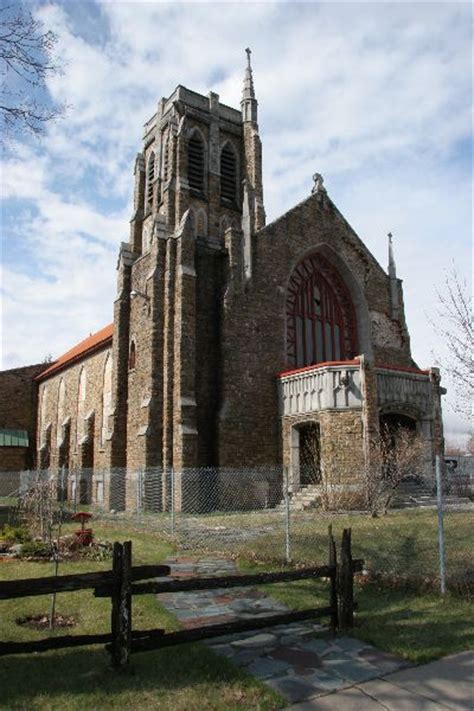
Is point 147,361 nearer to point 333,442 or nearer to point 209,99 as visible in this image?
point 333,442

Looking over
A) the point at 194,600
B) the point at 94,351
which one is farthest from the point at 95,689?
the point at 94,351

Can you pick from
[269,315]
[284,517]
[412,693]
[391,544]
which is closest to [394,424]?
[269,315]

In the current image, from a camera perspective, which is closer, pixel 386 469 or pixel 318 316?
pixel 386 469

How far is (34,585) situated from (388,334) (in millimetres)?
24674

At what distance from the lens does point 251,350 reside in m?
22.9

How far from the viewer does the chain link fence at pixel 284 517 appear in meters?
10.0

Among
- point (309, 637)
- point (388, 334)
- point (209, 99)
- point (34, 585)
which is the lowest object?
point (309, 637)

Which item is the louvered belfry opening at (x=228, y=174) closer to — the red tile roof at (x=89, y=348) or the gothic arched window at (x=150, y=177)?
the gothic arched window at (x=150, y=177)

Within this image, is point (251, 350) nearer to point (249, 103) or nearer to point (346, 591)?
point (346, 591)

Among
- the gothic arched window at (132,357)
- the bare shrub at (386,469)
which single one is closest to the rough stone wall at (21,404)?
the gothic arched window at (132,357)

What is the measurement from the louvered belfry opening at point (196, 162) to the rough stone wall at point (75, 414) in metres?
10.5

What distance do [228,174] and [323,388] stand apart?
1803cm

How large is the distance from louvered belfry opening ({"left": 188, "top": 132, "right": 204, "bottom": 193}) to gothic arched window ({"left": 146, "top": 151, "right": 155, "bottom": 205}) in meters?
2.46

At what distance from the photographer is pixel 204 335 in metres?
22.5
